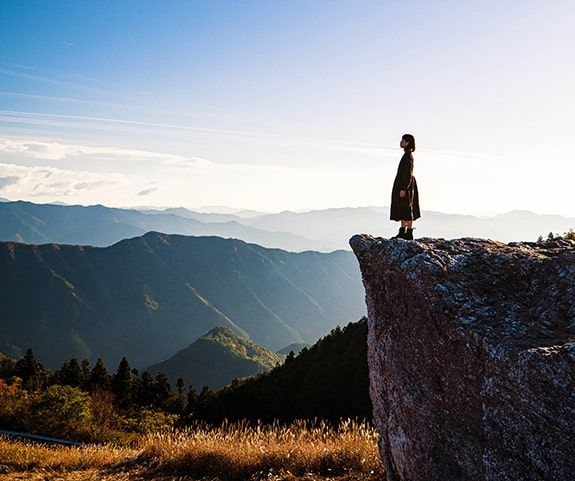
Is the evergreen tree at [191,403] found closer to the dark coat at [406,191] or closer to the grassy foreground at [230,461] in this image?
the grassy foreground at [230,461]

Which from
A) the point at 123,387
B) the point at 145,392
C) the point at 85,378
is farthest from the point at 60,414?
the point at 85,378

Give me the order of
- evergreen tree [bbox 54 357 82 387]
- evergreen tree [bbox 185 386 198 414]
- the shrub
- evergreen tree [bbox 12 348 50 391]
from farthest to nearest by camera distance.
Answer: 1. evergreen tree [bbox 54 357 82 387]
2. evergreen tree [bbox 12 348 50 391]
3. evergreen tree [bbox 185 386 198 414]
4. the shrub

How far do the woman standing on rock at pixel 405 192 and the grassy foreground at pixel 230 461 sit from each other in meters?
4.21

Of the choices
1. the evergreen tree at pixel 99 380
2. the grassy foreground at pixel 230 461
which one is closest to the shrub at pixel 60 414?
the grassy foreground at pixel 230 461

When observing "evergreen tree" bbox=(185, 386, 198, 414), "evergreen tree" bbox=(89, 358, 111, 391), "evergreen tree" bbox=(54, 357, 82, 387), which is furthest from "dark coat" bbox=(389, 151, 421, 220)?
"evergreen tree" bbox=(54, 357, 82, 387)

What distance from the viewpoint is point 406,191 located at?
975cm

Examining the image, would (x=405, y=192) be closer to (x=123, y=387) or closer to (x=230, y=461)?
(x=230, y=461)

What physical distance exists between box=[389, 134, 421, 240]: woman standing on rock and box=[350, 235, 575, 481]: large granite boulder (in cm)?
273

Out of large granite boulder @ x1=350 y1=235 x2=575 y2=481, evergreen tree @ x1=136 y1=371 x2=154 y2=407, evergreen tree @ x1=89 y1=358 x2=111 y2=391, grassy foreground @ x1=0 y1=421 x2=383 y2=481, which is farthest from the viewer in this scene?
evergreen tree @ x1=136 y1=371 x2=154 y2=407

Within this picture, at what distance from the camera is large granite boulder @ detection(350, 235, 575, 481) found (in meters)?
A: 4.20

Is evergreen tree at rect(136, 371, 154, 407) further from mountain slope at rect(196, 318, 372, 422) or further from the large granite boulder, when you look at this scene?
the large granite boulder

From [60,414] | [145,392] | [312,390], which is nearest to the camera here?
[60,414]

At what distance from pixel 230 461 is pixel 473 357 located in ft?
16.0

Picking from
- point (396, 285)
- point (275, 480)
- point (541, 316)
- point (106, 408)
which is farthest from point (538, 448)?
point (106, 408)
